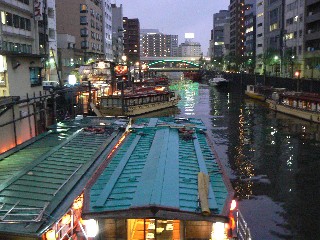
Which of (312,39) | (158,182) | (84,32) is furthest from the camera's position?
(84,32)

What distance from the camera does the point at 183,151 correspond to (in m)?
18.4

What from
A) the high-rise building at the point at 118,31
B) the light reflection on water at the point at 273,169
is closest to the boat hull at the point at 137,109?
the light reflection on water at the point at 273,169

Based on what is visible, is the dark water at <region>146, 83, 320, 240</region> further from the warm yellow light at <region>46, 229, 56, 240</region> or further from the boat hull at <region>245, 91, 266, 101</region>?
the boat hull at <region>245, 91, 266, 101</region>

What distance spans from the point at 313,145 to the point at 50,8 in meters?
59.4

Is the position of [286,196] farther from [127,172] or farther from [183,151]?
[127,172]

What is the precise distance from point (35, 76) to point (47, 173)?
2075cm

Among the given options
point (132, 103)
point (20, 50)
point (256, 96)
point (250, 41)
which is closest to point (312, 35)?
point (256, 96)

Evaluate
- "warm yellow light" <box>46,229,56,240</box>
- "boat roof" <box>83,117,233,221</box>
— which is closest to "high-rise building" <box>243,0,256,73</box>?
"boat roof" <box>83,117,233,221</box>

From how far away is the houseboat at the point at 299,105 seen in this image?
5238 centimetres

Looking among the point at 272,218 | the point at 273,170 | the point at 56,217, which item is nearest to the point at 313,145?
the point at 273,170

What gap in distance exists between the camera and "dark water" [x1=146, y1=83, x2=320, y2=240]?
69.8 ft

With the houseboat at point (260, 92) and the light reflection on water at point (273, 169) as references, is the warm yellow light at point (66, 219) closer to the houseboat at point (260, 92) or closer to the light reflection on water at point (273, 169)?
the light reflection on water at point (273, 169)

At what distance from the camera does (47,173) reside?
52.2 ft

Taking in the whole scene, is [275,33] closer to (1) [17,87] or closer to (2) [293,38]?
(2) [293,38]
